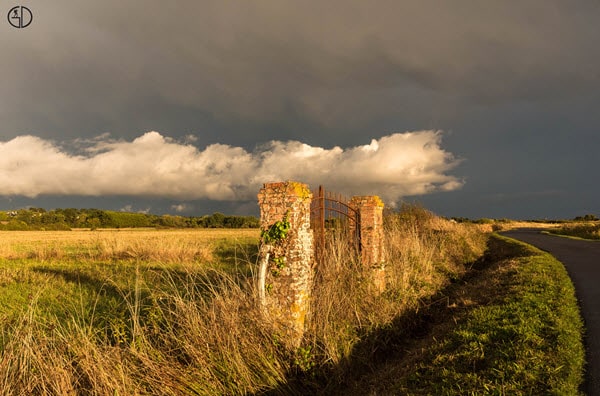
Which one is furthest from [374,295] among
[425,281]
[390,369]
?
[425,281]

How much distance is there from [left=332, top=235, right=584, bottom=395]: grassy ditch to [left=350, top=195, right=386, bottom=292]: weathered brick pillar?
171 cm

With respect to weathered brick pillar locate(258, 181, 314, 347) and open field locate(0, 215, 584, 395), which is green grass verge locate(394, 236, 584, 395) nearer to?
open field locate(0, 215, 584, 395)

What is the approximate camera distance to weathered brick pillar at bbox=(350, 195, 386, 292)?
10789mm

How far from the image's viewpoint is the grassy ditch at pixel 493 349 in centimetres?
503

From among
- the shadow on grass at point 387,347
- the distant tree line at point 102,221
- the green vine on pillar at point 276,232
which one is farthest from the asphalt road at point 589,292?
the distant tree line at point 102,221

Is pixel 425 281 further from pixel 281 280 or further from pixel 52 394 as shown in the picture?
pixel 52 394

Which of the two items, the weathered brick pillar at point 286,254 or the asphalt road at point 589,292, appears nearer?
the asphalt road at point 589,292

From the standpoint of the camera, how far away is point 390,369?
6.67 m

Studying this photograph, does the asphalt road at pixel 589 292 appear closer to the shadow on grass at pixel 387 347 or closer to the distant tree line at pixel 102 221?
the shadow on grass at pixel 387 347

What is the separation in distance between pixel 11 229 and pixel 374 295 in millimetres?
83349

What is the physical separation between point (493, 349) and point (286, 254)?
3.70 m

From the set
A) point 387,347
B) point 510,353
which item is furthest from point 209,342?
point 510,353

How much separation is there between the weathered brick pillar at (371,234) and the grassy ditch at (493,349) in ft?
5.62

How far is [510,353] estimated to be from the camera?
5.83 metres
